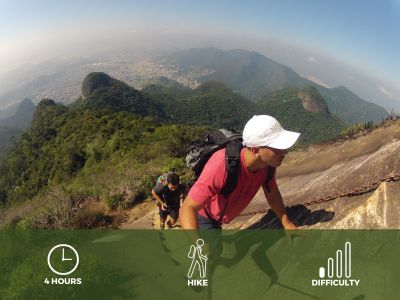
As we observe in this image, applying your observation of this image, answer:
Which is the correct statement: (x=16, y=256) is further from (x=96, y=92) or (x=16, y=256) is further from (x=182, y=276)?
(x=96, y=92)

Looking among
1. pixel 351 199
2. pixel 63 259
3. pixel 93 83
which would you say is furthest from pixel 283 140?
pixel 93 83

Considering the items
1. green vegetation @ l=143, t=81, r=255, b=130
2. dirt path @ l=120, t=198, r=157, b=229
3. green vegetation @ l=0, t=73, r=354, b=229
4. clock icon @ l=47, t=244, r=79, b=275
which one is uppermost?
clock icon @ l=47, t=244, r=79, b=275

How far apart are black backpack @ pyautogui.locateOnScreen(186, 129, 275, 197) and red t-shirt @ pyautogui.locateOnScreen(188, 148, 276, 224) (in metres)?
0.06

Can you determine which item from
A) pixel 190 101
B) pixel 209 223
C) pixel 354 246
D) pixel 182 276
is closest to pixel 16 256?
pixel 182 276

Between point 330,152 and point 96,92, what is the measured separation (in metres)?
129

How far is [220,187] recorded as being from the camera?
3.19 m

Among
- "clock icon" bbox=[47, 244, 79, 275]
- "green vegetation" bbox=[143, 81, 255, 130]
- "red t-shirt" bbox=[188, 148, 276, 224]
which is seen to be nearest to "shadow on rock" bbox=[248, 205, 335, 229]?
"red t-shirt" bbox=[188, 148, 276, 224]

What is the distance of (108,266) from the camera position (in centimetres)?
562

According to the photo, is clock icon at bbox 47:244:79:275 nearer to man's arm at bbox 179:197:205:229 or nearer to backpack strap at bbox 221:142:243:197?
man's arm at bbox 179:197:205:229

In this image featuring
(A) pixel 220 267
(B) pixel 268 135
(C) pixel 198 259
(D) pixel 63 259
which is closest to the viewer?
(B) pixel 268 135

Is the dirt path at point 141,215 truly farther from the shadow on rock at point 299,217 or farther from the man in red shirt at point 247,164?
the man in red shirt at point 247,164

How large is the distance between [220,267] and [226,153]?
1875 mm

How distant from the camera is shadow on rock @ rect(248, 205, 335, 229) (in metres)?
4.56

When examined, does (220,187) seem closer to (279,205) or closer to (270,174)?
(270,174)
